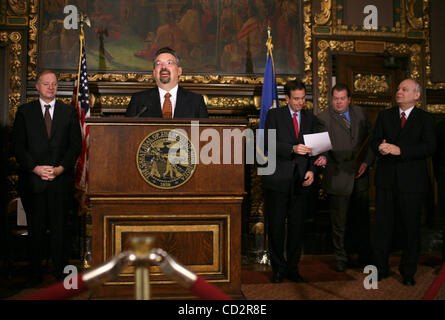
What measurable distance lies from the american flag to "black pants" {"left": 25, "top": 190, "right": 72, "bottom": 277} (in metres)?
0.57

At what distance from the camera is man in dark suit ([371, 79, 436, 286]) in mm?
4156

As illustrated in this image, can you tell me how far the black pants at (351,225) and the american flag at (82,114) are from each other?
2.82 metres

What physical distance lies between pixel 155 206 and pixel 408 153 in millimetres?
2522

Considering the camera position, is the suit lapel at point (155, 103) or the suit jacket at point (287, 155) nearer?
the suit lapel at point (155, 103)

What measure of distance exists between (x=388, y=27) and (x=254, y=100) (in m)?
2.28

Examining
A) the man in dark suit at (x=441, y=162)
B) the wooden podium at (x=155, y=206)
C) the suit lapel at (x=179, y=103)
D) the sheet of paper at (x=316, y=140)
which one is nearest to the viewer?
the wooden podium at (x=155, y=206)

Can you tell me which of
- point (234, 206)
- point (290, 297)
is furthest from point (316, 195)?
point (234, 206)

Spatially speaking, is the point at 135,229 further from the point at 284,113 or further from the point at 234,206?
the point at 284,113

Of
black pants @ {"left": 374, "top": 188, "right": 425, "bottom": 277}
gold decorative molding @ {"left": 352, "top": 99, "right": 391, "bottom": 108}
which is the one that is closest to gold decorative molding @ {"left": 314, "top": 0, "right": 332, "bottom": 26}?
gold decorative molding @ {"left": 352, "top": 99, "right": 391, "bottom": 108}

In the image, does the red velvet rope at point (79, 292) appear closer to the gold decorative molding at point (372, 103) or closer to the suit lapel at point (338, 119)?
the suit lapel at point (338, 119)

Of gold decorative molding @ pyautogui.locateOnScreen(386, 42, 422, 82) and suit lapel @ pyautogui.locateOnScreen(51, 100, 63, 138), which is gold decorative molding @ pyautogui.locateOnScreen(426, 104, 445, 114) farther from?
suit lapel @ pyautogui.locateOnScreen(51, 100, 63, 138)

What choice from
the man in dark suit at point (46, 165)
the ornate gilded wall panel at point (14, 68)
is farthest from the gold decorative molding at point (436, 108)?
the ornate gilded wall panel at point (14, 68)

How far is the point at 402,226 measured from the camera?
4.30 metres

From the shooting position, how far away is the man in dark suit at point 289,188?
4.28 meters
